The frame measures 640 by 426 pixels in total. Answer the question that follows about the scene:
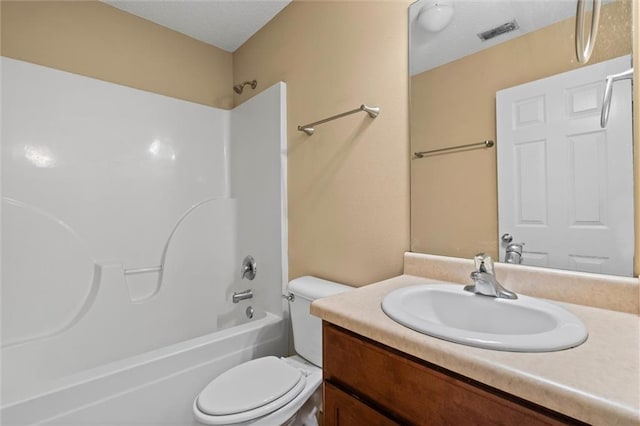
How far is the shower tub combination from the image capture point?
1331 millimetres

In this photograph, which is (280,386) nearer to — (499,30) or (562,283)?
(562,283)

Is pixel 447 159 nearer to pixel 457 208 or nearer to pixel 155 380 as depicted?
pixel 457 208

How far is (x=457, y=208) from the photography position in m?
1.10

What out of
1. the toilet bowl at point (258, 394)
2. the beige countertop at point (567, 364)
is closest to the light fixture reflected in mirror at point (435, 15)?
the beige countertop at point (567, 364)

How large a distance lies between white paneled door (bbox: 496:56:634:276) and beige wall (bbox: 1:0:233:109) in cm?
211

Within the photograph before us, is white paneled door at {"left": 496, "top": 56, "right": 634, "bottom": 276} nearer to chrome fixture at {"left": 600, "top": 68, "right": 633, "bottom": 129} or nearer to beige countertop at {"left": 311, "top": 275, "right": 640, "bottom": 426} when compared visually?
chrome fixture at {"left": 600, "top": 68, "right": 633, "bottom": 129}

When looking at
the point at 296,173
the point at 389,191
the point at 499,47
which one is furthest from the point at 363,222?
the point at 499,47

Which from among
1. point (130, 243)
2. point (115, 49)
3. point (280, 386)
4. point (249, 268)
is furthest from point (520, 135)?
point (115, 49)

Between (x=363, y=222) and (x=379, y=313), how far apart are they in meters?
0.67

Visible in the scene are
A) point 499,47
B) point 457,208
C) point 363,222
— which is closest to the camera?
point 499,47

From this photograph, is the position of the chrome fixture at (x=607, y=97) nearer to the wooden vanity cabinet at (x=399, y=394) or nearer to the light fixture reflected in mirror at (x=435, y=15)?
the light fixture reflected in mirror at (x=435, y=15)

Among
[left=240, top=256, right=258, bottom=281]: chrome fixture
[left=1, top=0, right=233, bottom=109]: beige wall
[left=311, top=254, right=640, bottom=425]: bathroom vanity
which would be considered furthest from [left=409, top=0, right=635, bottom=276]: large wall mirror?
[left=1, top=0, right=233, bottom=109]: beige wall

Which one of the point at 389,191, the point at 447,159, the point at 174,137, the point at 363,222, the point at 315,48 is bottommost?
the point at 363,222

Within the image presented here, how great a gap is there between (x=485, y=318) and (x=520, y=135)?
59cm
